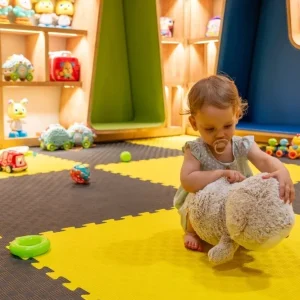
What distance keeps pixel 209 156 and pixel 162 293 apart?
0.42 metres

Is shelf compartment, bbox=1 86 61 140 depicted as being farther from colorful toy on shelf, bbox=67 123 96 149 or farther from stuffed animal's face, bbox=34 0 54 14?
stuffed animal's face, bbox=34 0 54 14

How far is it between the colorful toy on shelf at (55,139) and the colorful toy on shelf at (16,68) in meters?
0.41

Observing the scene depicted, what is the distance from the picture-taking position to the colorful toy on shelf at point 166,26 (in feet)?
13.7

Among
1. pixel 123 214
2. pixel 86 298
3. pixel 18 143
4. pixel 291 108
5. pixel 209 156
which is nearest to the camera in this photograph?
pixel 86 298

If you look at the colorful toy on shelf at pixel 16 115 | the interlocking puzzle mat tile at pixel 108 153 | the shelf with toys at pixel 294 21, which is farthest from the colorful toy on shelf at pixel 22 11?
the shelf with toys at pixel 294 21

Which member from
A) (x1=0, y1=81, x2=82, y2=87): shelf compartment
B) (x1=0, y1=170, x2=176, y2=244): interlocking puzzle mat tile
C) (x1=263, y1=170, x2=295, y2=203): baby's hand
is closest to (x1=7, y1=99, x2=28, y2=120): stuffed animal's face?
(x1=0, y1=81, x2=82, y2=87): shelf compartment

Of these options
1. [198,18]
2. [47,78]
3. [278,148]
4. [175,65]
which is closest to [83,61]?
[47,78]

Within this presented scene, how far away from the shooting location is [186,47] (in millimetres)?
4281

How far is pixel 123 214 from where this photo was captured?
1.69m

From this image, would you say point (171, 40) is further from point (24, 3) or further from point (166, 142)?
point (24, 3)

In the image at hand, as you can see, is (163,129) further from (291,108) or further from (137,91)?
(291,108)

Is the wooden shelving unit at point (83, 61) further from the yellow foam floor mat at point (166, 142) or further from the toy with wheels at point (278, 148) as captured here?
the toy with wheels at point (278, 148)

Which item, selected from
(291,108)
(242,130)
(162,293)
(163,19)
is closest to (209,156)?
(162,293)

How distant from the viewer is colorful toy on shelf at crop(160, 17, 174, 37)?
4.16m
